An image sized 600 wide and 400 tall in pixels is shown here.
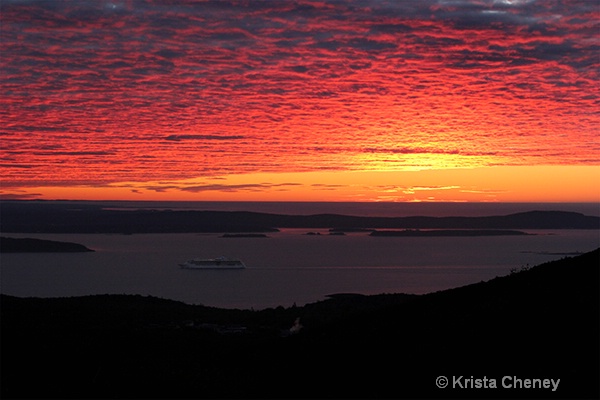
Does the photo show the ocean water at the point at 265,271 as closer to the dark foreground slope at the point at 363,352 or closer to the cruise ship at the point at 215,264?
the cruise ship at the point at 215,264

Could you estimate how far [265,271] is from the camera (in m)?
132

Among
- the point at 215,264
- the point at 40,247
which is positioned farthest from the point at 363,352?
the point at 40,247

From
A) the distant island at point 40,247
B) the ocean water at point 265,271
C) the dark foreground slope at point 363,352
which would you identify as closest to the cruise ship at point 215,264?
the ocean water at point 265,271

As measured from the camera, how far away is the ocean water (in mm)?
99125

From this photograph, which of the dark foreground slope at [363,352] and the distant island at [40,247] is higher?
the dark foreground slope at [363,352]

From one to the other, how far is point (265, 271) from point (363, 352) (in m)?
116

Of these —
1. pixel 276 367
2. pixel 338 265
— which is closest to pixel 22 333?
pixel 276 367

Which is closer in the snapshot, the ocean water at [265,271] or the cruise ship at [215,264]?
the ocean water at [265,271]

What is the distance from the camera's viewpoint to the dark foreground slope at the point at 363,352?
1373 centimetres

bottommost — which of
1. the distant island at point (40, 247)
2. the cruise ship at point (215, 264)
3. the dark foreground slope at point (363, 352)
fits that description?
the distant island at point (40, 247)

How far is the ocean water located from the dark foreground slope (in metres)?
60.9

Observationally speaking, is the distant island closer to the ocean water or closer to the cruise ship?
the ocean water

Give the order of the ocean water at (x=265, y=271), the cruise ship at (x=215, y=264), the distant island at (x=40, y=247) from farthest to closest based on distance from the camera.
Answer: the distant island at (x=40, y=247) → the cruise ship at (x=215, y=264) → the ocean water at (x=265, y=271)

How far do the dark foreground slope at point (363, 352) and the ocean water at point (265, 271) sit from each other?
6091cm
